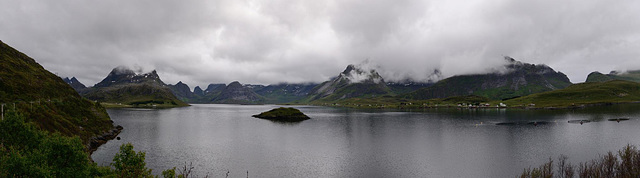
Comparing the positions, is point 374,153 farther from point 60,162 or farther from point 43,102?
point 43,102

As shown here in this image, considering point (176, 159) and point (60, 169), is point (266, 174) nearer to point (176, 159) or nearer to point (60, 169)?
point (176, 159)

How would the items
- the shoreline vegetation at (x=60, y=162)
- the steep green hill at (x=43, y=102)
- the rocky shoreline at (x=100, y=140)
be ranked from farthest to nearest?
the rocky shoreline at (x=100, y=140) < the steep green hill at (x=43, y=102) < the shoreline vegetation at (x=60, y=162)

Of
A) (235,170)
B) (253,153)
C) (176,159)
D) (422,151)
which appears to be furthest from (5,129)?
(422,151)

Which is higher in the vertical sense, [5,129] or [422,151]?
[5,129]

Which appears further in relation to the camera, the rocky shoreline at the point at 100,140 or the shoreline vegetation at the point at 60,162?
the rocky shoreline at the point at 100,140

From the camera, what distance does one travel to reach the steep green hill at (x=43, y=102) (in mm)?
79500

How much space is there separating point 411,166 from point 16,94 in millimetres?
136031

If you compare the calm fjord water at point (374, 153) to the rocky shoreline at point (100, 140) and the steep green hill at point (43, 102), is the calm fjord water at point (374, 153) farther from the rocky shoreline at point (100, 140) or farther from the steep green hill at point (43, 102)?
the steep green hill at point (43, 102)

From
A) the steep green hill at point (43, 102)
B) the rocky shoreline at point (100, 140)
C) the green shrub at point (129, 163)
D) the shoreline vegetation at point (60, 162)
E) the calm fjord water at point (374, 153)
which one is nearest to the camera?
the shoreline vegetation at point (60, 162)

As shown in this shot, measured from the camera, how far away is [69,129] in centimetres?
8638

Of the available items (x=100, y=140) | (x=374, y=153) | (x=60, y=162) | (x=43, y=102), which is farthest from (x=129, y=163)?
(x=43, y=102)

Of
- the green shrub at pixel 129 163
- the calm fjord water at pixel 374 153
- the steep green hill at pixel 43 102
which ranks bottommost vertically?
the calm fjord water at pixel 374 153

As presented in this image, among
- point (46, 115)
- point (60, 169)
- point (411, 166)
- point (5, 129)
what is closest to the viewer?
point (60, 169)

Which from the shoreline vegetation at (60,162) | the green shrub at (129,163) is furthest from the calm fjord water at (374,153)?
the shoreline vegetation at (60,162)
